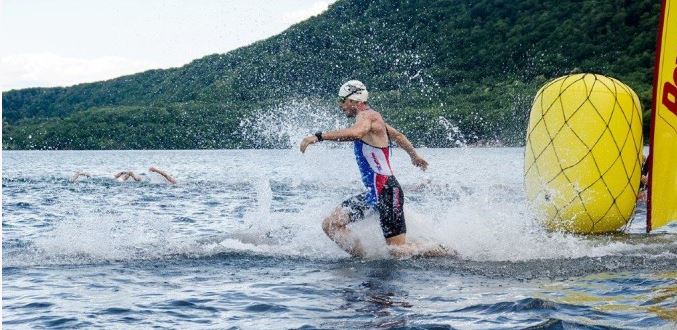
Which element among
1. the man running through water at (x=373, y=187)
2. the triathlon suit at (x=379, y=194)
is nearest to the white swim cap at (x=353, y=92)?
the man running through water at (x=373, y=187)

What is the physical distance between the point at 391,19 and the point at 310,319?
9639 cm

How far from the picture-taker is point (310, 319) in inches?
244

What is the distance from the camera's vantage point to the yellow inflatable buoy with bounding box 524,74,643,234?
10.4 m

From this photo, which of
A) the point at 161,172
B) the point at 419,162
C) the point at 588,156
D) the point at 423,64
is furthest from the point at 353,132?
the point at 423,64

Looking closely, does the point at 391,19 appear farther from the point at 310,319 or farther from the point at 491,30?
the point at 310,319

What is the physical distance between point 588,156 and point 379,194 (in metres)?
3.32

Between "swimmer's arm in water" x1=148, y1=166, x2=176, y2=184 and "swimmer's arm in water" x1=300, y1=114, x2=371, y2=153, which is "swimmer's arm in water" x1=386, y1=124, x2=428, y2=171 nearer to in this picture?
"swimmer's arm in water" x1=300, y1=114, x2=371, y2=153

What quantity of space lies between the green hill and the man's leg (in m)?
67.9

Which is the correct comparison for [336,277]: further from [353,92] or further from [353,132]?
[353,92]

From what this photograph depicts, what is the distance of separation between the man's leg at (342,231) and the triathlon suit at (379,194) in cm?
9

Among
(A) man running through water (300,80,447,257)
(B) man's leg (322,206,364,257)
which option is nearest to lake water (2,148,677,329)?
(B) man's leg (322,206,364,257)

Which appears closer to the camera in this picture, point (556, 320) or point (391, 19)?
point (556, 320)

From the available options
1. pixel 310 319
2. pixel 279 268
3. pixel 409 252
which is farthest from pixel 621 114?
pixel 310 319

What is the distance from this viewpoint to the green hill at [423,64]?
8338cm
